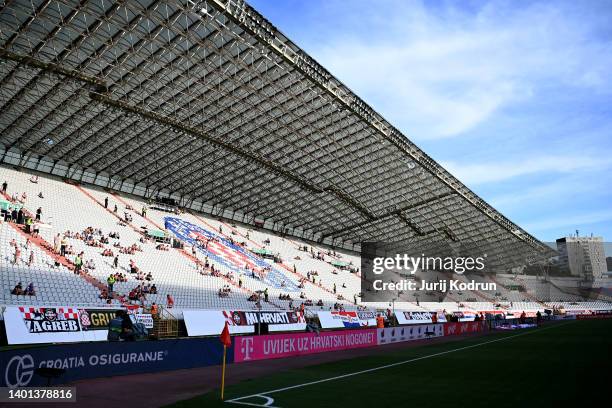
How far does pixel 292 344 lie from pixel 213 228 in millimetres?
39148

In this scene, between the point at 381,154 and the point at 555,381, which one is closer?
→ the point at 555,381

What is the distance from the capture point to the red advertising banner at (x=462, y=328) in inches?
1633

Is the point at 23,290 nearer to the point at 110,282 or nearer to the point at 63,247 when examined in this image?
the point at 110,282

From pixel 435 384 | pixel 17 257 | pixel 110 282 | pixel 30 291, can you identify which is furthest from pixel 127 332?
pixel 17 257

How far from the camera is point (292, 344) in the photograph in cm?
2294

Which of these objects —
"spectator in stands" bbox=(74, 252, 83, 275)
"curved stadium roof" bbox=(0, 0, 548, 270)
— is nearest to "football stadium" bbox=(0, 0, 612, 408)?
"curved stadium roof" bbox=(0, 0, 548, 270)

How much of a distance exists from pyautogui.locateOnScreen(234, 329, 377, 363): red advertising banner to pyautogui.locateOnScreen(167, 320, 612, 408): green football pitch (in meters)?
3.04

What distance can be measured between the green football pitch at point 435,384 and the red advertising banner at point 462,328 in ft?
63.8

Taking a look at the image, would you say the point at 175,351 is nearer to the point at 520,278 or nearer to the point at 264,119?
the point at 264,119

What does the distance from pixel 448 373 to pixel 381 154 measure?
3863 centimetres

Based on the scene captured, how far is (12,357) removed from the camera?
39.1ft

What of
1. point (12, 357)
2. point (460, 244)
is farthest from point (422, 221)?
point (12, 357)

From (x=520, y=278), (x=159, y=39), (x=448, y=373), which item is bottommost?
(x=448, y=373)

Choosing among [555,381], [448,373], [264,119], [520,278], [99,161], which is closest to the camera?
[555,381]
